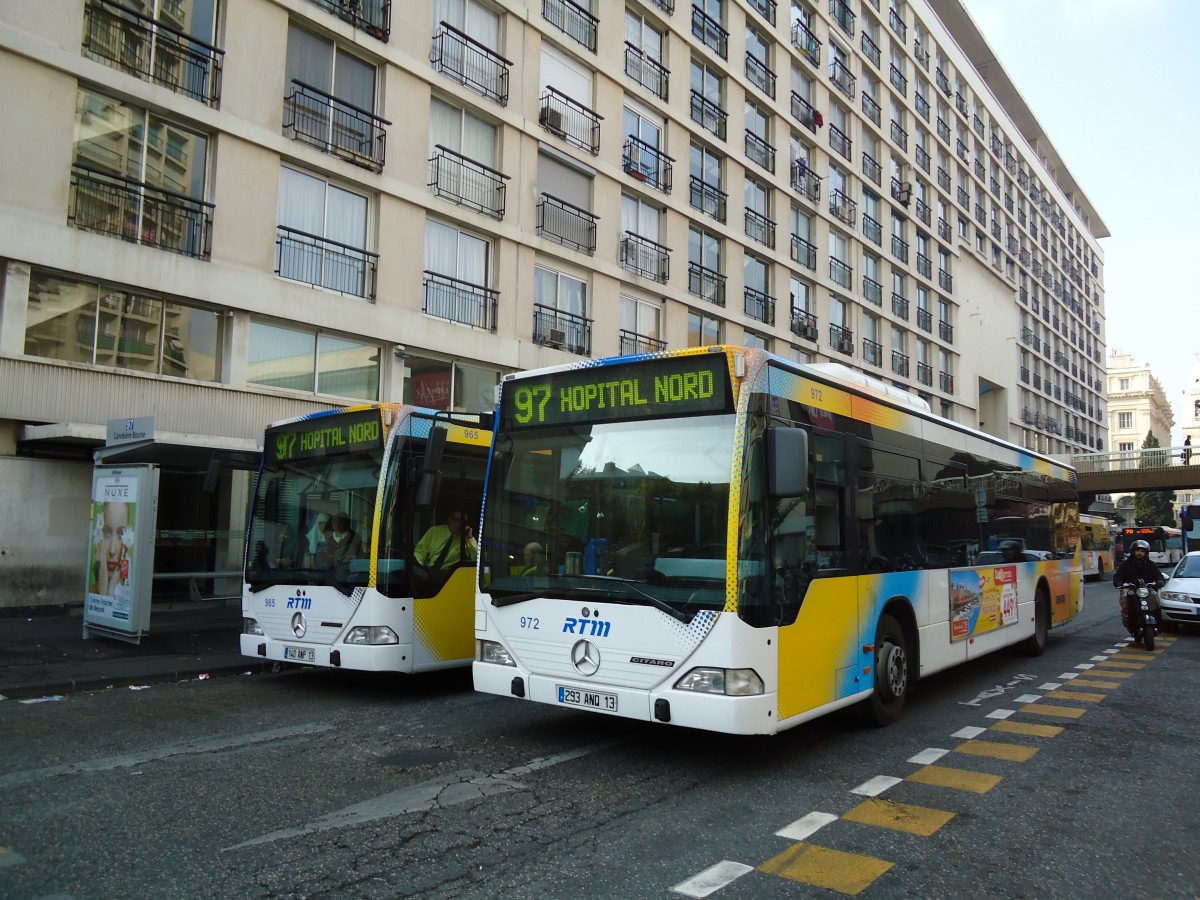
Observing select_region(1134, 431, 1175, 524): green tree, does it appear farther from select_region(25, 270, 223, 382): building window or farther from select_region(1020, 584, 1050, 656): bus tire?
select_region(25, 270, 223, 382): building window

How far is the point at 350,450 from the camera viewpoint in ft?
27.9

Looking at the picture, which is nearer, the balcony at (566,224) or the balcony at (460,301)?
the balcony at (460,301)

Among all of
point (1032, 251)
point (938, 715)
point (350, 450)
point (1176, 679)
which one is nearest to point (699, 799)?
point (938, 715)

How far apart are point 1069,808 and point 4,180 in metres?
15.5

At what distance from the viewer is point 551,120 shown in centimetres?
2141

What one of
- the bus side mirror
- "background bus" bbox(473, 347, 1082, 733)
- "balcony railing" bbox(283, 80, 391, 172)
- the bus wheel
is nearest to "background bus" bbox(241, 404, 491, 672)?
"background bus" bbox(473, 347, 1082, 733)

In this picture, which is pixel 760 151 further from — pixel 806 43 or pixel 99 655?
pixel 99 655

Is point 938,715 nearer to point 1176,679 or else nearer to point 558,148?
point 1176,679

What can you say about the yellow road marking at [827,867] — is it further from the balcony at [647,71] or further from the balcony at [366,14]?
the balcony at [647,71]

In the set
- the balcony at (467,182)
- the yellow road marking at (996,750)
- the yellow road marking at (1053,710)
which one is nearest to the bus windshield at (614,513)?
the yellow road marking at (996,750)

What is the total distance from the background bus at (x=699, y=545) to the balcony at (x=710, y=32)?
75.3 ft

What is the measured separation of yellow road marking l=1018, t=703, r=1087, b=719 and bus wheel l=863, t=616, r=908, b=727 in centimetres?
150

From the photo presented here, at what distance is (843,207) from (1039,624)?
25.9m

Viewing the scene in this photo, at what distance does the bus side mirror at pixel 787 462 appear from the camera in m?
5.39
